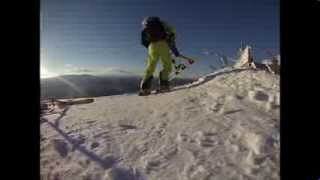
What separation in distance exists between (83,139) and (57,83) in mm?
236

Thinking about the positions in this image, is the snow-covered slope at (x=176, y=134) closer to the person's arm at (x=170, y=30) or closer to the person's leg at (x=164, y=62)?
the person's leg at (x=164, y=62)

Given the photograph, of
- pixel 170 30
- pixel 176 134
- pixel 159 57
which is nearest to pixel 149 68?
pixel 159 57

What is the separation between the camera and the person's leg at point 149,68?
1829 mm

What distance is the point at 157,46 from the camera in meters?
1.85

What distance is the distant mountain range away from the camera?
1.79 meters

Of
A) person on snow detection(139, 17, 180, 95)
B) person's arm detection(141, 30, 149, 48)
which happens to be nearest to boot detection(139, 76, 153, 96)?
person on snow detection(139, 17, 180, 95)

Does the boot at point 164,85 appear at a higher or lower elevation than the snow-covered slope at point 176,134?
higher

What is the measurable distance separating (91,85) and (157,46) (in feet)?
0.96

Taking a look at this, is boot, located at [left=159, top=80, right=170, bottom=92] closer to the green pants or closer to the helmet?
the green pants

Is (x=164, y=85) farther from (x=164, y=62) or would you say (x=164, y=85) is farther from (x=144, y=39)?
(x=144, y=39)

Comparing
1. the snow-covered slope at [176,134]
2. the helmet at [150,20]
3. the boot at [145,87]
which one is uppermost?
the helmet at [150,20]

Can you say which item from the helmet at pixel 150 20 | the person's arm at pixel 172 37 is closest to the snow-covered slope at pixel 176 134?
the person's arm at pixel 172 37

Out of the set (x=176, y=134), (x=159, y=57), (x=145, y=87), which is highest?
(x=159, y=57)
